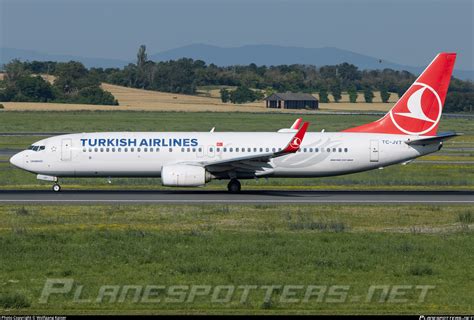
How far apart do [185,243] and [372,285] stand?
27.7 feet

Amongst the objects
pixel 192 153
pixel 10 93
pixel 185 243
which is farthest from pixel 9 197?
pixel 10 93

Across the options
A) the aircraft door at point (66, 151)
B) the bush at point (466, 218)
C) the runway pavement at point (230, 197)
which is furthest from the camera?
the aircraft door at point (66, 151)

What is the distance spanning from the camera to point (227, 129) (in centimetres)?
10994

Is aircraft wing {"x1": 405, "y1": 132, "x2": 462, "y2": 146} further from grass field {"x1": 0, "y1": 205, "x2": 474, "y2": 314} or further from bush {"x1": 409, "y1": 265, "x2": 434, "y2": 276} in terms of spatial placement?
bush {"x1": 409, "y1": 265, "x2": 434, "y2": 276}

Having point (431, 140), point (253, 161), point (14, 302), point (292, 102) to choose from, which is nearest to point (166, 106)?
point (292, 102)

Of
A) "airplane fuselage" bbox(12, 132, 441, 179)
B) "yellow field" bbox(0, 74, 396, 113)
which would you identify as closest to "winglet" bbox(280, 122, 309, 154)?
"airplane fuselage" bbox(12, 132, 441, 179)

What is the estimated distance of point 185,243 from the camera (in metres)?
29.3

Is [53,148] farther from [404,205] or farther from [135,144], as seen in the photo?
[404,205]

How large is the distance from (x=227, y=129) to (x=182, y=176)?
214 feet

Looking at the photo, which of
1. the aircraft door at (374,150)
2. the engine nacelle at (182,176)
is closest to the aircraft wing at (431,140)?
the aircraft door at (374,150)

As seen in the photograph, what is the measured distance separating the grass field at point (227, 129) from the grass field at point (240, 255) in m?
13.8

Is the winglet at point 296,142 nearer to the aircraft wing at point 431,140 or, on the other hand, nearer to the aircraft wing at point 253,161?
the aircraft wing at point 253,161

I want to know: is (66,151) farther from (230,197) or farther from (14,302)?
(14,302)

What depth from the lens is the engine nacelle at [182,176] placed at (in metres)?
44.8
